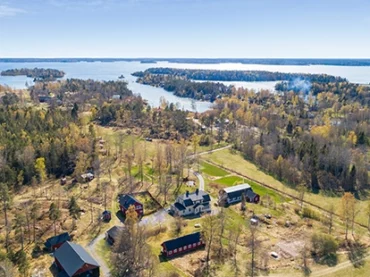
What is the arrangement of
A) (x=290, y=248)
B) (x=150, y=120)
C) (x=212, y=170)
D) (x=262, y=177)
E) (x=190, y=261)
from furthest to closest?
(x=150, y=120) < (x=212, y=170) < (x=262, y=177) < (x=290, y=248) < (x=190, y=261)

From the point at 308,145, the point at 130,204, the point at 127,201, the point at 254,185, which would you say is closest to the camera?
the point at 130,204

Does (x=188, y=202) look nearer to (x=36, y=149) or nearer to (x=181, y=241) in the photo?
(x=181, y=241)

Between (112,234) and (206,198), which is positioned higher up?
(112,234)

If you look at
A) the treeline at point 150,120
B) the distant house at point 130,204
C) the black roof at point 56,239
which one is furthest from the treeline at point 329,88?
the black roof at point 56,239

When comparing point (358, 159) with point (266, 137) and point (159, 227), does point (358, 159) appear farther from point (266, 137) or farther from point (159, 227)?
point (159, 227)

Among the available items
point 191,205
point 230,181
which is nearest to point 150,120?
point 230,181

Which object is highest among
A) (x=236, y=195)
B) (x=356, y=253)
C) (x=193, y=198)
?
(x=193, y=198)
